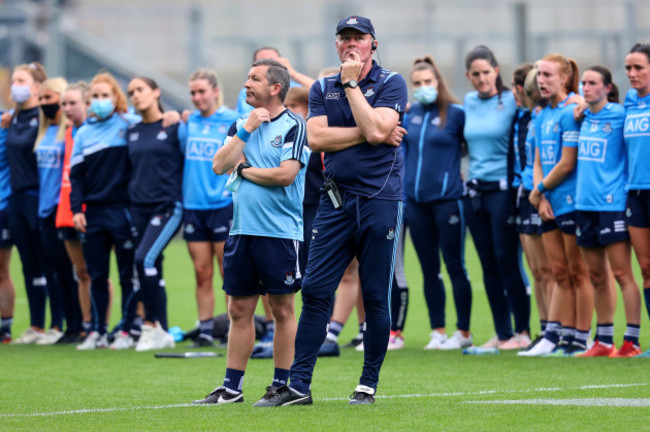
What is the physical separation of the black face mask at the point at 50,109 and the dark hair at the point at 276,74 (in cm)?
485

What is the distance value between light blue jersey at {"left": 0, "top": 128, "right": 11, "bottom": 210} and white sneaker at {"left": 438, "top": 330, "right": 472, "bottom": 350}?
440cm

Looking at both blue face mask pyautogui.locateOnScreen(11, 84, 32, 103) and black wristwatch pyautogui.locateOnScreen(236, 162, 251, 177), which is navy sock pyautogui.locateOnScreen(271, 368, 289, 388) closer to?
black wristwatch pyautogui.locateOnScreen(236, 162, 251, 177)

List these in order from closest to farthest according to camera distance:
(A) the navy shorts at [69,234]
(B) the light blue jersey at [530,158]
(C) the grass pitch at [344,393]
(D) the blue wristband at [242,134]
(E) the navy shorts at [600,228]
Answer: (C) the grass pitch at [344,393] < (D) the blue wristband at [242,134] < (E) the navy shorts at [600,228] < (B) the light blue jersey at [530,158] < (A) the navy shorts at [69,234]

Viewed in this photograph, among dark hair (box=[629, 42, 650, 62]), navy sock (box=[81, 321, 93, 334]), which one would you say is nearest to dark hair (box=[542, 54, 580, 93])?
dark hair (box=[629, 42, 650, 62])

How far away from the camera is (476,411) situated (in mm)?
6105

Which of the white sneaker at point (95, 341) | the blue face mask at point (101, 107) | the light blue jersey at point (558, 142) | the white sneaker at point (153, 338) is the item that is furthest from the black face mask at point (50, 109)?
the light blue jersey at point (558, 142)

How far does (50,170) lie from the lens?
11.0 m

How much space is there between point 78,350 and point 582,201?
4.59 metres

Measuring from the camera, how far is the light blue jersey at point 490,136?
9836mm

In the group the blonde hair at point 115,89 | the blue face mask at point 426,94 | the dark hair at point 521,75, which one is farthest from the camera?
the blonde hair at point 115,89

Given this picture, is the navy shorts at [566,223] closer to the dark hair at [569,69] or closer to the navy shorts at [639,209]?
the navy shorts at [639,209]

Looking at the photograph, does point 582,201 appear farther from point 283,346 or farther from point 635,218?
point 283,346

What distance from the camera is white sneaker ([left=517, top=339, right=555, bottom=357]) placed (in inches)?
367

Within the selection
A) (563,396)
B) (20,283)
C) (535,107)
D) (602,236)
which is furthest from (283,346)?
(20,283)
